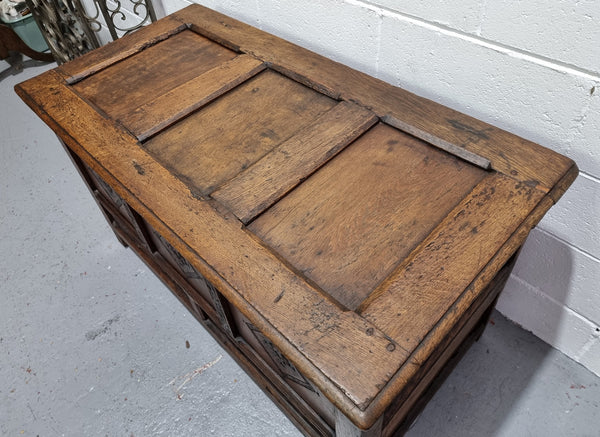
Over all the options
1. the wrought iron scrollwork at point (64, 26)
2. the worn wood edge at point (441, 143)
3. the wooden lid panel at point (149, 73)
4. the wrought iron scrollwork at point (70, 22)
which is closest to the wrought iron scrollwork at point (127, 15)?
the wrought iron scrollwork at point (70, 22)

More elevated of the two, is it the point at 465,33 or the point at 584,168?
the point at 465,33

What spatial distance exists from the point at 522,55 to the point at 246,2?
1.03 meters

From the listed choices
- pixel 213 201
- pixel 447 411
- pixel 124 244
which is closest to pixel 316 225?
pixel 213 201

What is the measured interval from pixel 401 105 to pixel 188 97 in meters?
0.59

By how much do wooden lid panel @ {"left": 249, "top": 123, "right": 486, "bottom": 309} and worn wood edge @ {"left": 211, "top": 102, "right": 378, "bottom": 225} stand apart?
0.06 ft

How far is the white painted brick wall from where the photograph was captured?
100 cm

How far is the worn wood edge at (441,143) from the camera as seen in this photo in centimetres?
96

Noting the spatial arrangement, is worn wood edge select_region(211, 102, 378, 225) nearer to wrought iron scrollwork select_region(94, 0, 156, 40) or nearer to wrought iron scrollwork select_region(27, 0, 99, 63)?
wrought iron scrollwork select_region(94, 0, 156, 40)

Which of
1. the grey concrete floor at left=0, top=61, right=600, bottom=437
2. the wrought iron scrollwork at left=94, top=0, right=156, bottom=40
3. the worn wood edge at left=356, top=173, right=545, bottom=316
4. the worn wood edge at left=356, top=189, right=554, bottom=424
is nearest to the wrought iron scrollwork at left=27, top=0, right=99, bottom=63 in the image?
the wrought iron scrollwork at left=94, top=0, right=156, bottom=40

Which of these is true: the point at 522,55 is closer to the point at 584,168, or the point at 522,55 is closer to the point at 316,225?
the point at 584,168

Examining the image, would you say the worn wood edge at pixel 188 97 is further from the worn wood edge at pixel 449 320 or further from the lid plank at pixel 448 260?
the worn wood edge at pixel 449 320

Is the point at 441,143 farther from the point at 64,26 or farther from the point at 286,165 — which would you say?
the point at 64,26

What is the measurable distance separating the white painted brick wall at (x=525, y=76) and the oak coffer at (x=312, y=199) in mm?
158

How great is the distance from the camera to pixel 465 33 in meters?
1.12
